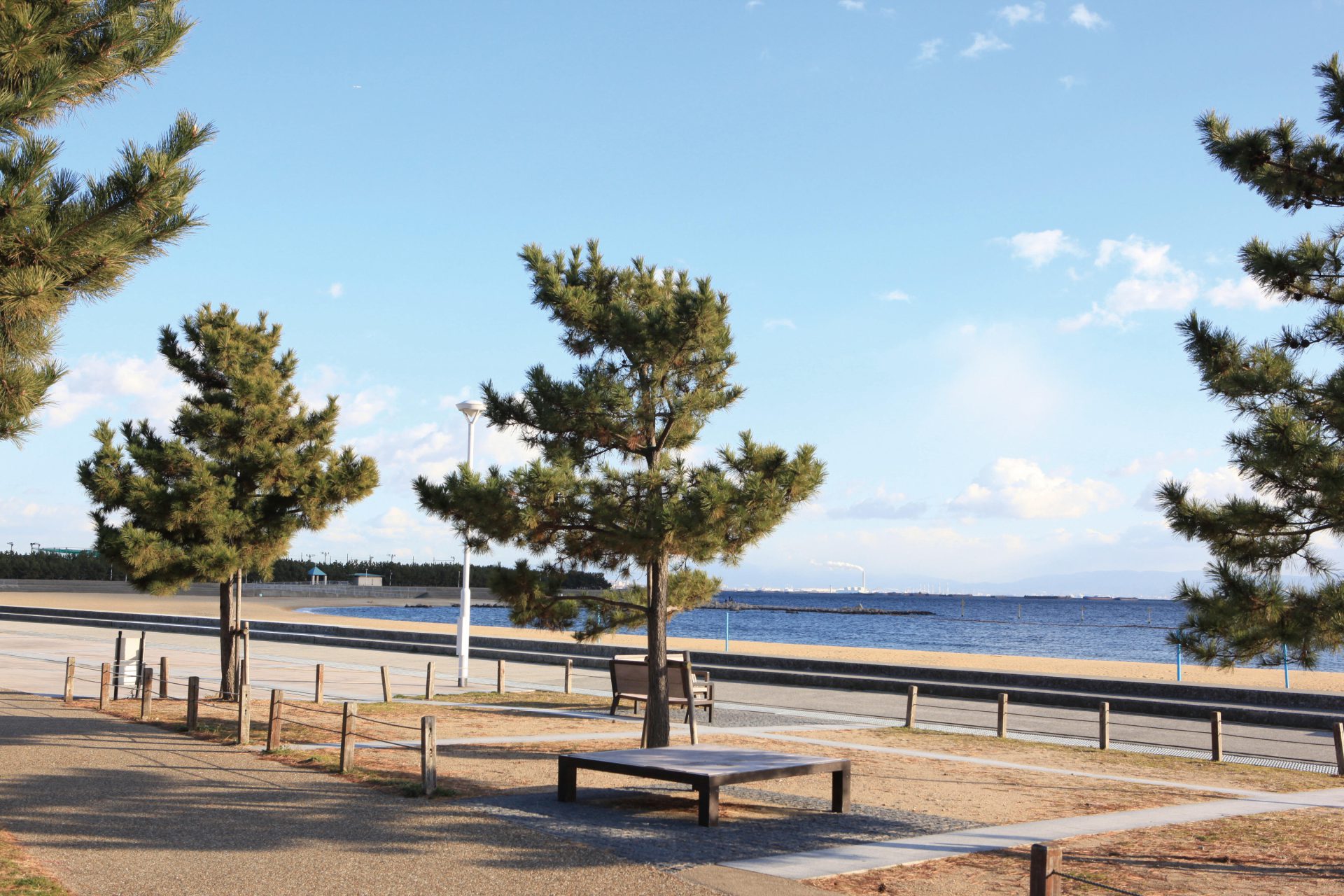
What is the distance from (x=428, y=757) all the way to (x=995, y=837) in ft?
16.6

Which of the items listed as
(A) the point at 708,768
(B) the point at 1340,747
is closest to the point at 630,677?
(A) the point at 708,768

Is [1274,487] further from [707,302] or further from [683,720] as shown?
[683,720]

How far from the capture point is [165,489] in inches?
648

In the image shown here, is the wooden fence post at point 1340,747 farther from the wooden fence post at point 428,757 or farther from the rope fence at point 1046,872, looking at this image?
the wooden fence post at point 428,757

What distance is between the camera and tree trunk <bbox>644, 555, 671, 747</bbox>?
13055 mm

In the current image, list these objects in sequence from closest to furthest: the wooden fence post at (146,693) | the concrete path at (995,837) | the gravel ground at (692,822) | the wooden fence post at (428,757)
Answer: the concrete path at (995,837), the gravel ground at (692,822), the wooden fence post at (428,757), the wooden fence post at (146,693)

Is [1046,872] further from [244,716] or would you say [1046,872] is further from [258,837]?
[244,716]

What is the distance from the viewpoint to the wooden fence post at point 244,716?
42.9 feet

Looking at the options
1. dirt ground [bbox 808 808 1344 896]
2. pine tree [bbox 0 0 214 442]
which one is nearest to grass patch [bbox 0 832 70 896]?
pine tree [bbox 0 0 214 442]

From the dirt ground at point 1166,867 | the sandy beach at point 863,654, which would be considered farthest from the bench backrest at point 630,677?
the dirt ground at point 1166,867

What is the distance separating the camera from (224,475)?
17.2 metres

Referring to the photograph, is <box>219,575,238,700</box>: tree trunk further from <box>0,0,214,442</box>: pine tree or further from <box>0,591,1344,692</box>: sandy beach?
<box>0,591,1344,692</box>: sandy beach

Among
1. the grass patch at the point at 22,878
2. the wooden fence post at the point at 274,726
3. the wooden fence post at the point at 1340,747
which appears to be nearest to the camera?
the grass patch at the point at 22,878

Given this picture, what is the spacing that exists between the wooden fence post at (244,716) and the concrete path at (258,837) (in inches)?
40.0
